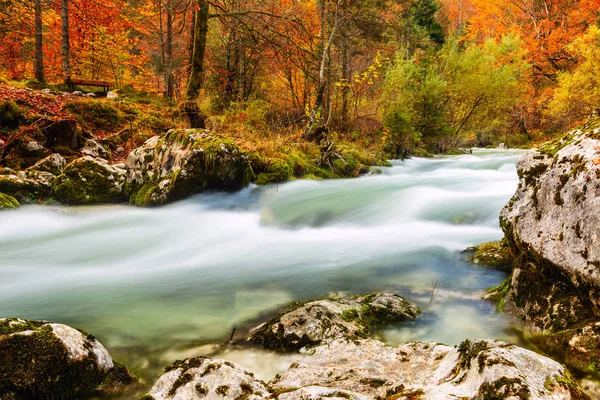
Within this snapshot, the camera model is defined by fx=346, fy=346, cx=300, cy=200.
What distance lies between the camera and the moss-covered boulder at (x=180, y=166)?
307 inches

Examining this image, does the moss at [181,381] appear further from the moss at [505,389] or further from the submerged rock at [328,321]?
the moss at [505,389]

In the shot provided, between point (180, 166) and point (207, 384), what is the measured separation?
21.2 feet

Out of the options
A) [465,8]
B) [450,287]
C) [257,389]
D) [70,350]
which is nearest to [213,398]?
[257,389]

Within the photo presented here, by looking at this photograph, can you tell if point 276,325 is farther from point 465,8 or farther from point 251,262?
point 465,8

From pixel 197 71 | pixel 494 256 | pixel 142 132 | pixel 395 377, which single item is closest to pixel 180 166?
pixel 197 71

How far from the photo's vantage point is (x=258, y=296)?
4.32m

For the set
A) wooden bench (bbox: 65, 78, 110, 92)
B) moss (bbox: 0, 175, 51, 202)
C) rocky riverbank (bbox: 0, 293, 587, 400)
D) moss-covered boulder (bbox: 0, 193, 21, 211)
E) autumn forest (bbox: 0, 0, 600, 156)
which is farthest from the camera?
wooden bench (bbox: 65, 78, 110, 92)

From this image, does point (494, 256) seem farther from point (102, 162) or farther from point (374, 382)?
point (102, 162)

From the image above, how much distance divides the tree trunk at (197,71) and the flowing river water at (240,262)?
132 inches

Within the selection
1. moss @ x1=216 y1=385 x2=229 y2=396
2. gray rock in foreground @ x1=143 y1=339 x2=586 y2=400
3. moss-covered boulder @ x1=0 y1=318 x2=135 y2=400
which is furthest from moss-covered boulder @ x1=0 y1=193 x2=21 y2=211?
moss @ x1=216 y1=385 x2=229 y2=396

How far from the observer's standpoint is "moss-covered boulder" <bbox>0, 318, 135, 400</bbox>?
203 centimetres

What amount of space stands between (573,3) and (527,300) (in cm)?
3889

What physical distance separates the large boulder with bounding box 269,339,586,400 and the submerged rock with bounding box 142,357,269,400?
18 centimetres

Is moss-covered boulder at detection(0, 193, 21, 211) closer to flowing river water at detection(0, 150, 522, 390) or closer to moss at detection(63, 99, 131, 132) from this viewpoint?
flowing river water at detection(0, 150, 522, 390)
